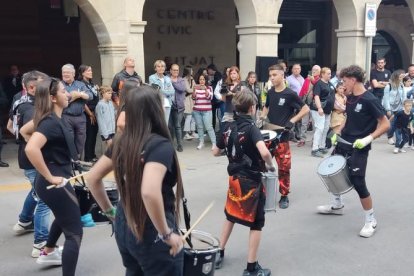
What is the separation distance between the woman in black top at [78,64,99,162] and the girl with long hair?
18.3 ft

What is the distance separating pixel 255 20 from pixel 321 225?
6148mm

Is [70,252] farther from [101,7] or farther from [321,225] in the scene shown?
[101,7]

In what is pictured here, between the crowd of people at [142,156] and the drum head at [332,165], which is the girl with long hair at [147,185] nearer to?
the crowd of people at [142,156]

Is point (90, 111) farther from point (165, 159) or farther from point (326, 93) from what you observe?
point (165, 159)

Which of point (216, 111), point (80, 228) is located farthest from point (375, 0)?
point (80, 228)

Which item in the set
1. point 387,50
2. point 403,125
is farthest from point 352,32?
point 387,50

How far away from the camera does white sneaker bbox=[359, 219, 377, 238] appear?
196 inches

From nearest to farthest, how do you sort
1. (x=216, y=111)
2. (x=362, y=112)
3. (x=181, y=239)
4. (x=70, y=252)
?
(x=181, y=239) → (x=70, y=252) → (x=362, y=112) → (x=216, y=111)

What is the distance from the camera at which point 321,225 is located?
5398 millimetres

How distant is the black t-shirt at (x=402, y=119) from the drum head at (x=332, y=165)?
202 inches

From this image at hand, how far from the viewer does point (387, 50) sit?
18.4 m

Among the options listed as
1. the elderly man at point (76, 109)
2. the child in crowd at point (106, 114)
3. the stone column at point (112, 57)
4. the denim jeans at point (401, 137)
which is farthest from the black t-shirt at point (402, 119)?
the elderly man at point (76, 109)

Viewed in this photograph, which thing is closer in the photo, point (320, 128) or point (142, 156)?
point (142, 156)

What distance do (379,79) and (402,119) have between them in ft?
8.86
